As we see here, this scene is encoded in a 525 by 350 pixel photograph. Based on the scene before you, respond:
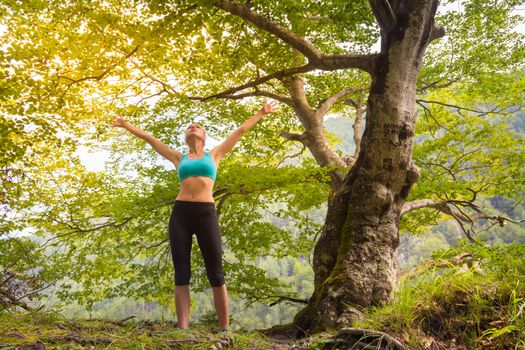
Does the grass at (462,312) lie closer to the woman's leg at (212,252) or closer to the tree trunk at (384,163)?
the woman's leg at (212,252)

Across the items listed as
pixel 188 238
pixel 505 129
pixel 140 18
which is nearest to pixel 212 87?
pixel 140 18

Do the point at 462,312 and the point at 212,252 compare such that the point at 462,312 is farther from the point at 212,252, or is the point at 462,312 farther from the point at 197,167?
the point at 197,167

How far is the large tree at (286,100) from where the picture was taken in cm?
455

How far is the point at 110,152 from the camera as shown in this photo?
35.8 ft

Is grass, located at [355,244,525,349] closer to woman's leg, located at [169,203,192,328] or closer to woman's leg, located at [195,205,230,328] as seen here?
woman's leg, located at [195,205,230,328]

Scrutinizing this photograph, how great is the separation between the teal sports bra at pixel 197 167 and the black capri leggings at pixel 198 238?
29 cm

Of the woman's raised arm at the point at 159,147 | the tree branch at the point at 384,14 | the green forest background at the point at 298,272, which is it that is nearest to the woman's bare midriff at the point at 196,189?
the woman's raised arm at the point at 159,147

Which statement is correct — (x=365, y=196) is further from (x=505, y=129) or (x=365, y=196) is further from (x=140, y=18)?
(x=505, y=129)

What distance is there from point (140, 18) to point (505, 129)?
10.6 m

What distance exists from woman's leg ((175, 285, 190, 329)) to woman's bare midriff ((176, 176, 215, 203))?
842mm

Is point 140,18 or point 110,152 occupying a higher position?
point 140,18

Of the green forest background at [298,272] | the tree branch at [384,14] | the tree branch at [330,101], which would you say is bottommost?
the green forest background at [298,272]

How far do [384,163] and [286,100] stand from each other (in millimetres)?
4826

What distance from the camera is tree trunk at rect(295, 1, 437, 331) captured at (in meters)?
4.31
